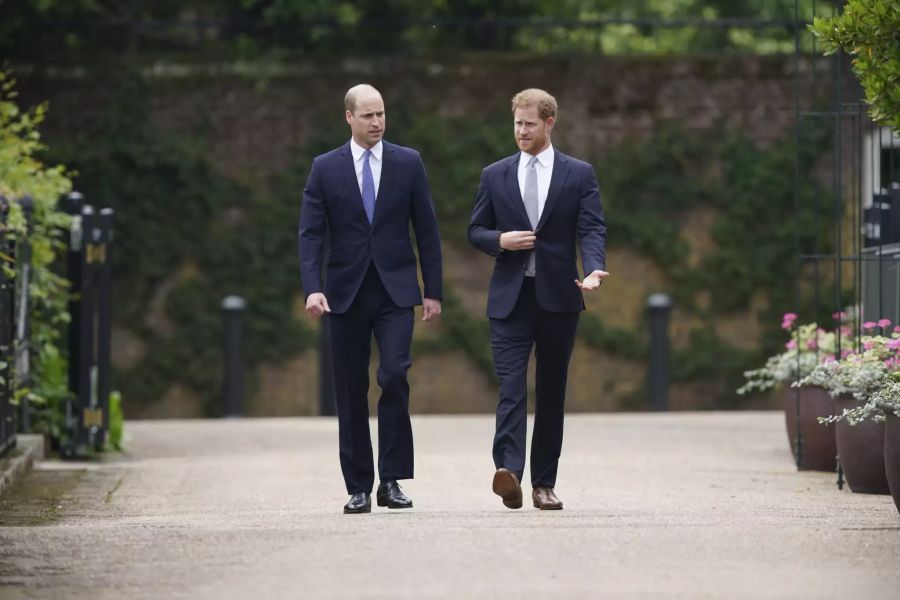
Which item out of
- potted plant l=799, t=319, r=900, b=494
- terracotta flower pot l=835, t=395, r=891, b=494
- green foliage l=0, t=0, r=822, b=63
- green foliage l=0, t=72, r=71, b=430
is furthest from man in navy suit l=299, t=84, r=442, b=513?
green foliage l=0, t=0, r=822, b=63

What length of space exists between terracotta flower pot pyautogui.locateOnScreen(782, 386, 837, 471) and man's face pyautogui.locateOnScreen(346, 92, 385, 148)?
140 inches

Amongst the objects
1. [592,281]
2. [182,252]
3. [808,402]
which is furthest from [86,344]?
[182,252]

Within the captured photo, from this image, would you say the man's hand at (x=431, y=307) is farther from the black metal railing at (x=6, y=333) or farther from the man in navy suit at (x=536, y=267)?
the black metal railing at (x=6, y=333)

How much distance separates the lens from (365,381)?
7.90 m

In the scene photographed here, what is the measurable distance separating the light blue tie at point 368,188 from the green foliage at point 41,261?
3691mm

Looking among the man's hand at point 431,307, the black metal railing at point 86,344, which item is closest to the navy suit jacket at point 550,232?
the man's hand at point 431,307

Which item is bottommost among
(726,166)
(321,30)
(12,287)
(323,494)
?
(323,494)

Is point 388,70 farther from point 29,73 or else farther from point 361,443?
point 361,443

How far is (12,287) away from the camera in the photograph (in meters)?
10.8

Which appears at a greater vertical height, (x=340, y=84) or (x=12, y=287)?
(x=340, y=84)

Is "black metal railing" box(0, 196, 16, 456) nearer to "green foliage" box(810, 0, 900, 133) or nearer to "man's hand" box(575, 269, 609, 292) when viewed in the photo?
"man's hand" box(575, 269, 609, 292)

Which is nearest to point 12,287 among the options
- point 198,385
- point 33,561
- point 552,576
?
point 33,561

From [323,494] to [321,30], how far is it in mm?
9633

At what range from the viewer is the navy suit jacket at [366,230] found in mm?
7742
